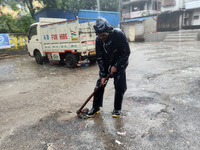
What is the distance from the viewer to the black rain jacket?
7.79ft

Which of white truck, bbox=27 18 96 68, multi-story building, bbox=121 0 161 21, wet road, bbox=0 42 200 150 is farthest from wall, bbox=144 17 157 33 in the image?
wet road, bbox=0 42 200 150

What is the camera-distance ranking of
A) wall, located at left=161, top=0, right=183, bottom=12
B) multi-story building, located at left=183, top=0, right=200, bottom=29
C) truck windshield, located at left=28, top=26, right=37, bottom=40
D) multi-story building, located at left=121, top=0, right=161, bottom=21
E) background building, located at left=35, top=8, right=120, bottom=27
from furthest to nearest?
multi-story building, located at left=121, top=0, right=161, bottom=21 → wall, located at left=161, top=0, right=183, bottom=12 → multi-story building, located at left=183, top=0, right=200, bottom=29 → background building, located at left=35, top=8, right=120, bottom=27 → truck windshield, located at left=28, top=26, right=37, bottom=40

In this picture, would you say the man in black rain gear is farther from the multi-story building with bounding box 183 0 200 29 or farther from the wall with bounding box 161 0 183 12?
the wall with bounding box 161 0 183 12

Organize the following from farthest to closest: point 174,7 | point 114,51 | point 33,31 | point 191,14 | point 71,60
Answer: point 174,7 < point 191,14 < point 33,31 < point 71,60 < point 114,51

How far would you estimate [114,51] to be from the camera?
2.47m

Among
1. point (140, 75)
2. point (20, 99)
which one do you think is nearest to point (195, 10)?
point (140, 75)

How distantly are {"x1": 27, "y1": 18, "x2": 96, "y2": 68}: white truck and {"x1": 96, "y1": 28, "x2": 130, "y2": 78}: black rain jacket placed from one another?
13.3ft

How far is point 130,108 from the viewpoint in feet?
10.1

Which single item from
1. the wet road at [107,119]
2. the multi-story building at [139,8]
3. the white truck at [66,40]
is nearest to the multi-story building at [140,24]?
the multi-story building at [139,8]

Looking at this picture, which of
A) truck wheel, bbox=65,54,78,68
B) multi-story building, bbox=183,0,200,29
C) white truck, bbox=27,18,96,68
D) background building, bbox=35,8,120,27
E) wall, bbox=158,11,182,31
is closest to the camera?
white truck, bbox=27,18,96,68

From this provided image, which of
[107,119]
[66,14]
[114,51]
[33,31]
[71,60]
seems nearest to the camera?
[114,51]

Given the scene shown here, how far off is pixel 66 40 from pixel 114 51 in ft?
16.1

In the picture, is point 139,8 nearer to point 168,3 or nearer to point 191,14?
point 168,3

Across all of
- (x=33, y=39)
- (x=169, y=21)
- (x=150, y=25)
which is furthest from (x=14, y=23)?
(x=169, y=21)
